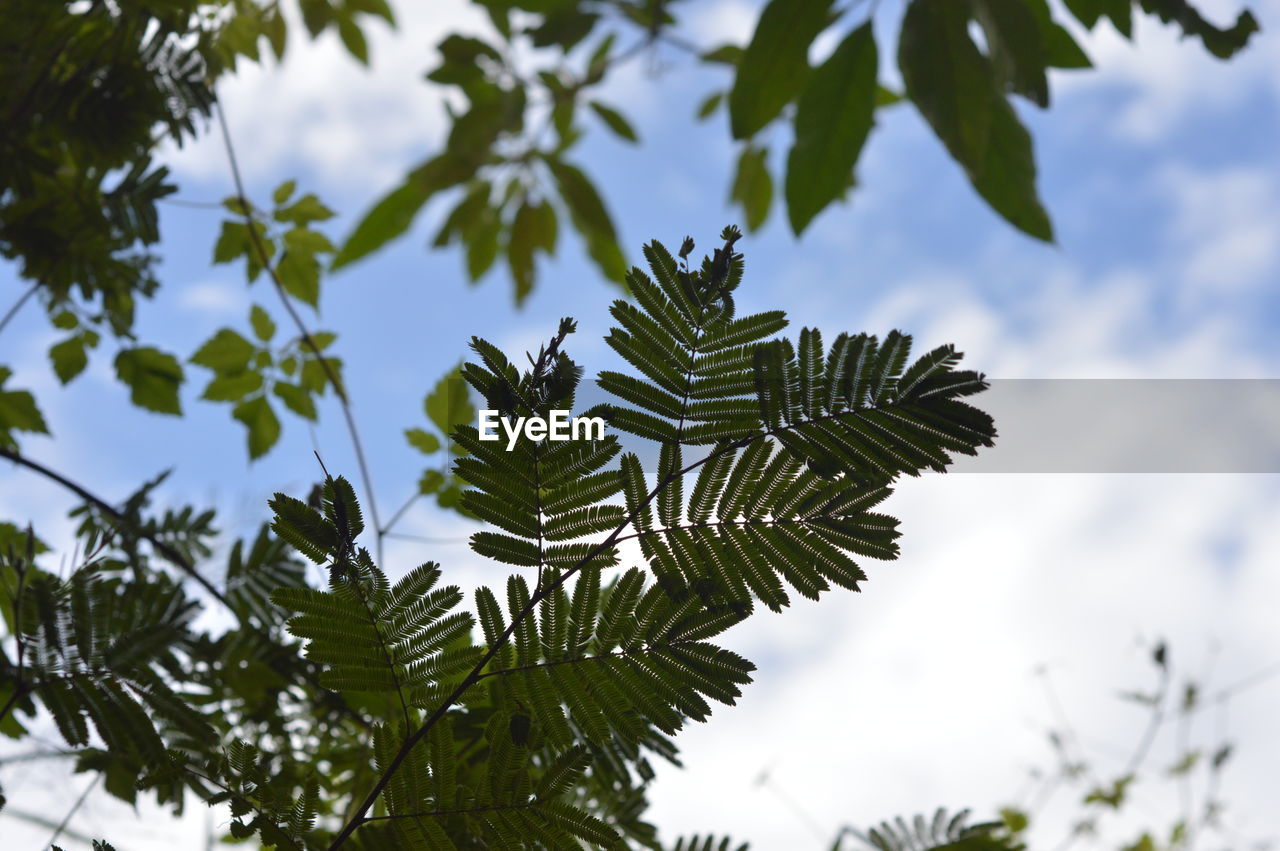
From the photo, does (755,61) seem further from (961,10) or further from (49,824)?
(49,824)

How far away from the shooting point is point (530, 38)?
2246 mm

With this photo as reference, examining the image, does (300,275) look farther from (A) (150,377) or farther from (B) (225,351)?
(A) (150,377)

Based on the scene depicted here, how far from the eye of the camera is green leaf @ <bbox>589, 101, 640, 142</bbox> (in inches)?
120

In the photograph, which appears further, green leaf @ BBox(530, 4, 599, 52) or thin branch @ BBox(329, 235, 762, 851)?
green leaf @ BBox(530, 4, 599, 52)

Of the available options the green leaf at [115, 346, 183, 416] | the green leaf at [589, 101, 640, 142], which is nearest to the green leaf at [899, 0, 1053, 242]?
the green leaf at [115, 346, 183, 416]

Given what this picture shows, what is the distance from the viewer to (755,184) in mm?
3199

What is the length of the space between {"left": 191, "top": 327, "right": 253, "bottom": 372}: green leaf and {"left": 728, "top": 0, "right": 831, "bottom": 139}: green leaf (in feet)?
2.76

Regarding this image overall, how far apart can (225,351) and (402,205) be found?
172 cm

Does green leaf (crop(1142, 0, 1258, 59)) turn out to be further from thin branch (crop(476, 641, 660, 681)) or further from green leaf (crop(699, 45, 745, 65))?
green leaf (crop(699, 45, 745, 65))

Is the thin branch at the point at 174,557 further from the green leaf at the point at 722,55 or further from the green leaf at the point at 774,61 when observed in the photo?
the green leaf at the point at 722,55

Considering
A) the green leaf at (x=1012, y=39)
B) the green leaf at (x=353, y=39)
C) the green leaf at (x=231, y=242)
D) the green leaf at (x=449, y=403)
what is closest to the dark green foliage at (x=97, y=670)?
the green leaf at (x=449, y=403)

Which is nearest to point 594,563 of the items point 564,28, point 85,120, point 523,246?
point 85,120

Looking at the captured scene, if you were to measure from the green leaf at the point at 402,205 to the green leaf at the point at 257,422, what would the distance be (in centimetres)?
160

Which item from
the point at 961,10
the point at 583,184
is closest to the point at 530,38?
the point at 583,184
